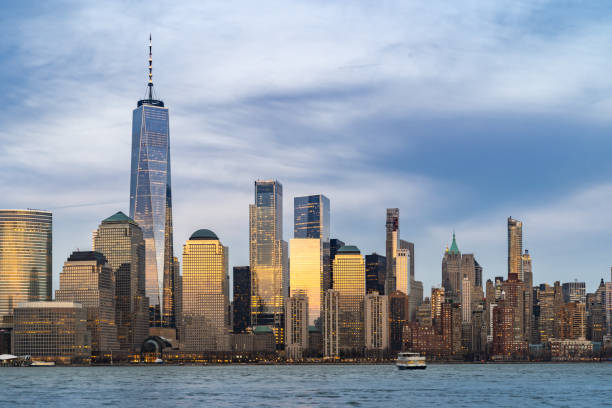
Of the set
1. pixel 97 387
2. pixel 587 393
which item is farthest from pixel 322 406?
pixel 97 387

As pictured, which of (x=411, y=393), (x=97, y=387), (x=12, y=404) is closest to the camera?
(x=12, y=404)

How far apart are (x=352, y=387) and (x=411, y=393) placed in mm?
24105

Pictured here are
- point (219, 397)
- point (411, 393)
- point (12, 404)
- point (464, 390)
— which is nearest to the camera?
point (12, 404)

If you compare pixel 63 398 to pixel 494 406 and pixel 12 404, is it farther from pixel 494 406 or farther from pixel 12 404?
pixel 494 406

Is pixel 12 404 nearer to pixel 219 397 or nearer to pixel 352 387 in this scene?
pixel 219 397

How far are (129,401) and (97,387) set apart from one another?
53.8 metres

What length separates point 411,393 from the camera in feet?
561

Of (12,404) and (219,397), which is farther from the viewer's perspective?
(219,397)

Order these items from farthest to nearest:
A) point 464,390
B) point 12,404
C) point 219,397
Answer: point 464,390 < point 219,397 < point 12,404

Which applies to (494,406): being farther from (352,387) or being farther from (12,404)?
(12,404)

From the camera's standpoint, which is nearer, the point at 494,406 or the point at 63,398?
the point at 494,406

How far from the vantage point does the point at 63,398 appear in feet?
525

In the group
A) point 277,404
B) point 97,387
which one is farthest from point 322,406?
point 97,387

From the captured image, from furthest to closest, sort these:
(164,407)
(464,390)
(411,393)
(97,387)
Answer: (97,387) < (464,390) < (411,393) < (164,407)
